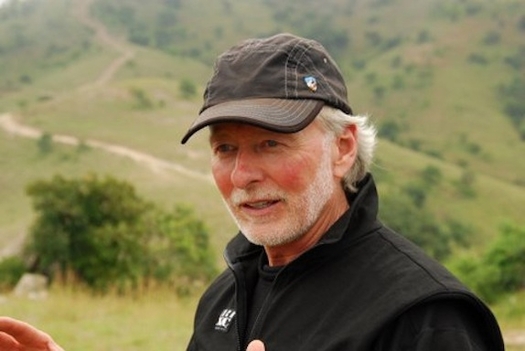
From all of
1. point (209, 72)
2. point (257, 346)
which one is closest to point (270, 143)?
point (257, 346)

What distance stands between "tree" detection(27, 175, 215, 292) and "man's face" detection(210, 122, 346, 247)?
11.3 meters

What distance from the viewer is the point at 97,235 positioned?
15.0 metres

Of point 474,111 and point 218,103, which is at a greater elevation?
point 218,103

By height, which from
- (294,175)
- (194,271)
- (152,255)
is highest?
(294,175)

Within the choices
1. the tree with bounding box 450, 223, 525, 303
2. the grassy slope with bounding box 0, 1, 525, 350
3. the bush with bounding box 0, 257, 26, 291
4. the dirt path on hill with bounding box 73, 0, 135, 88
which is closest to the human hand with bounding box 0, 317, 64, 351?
the grassy slope with bounding box 0, 1, 525, 350

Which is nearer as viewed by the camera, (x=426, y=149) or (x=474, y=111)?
(x=426, y=149)

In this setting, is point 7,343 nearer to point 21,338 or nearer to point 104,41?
point 21,338

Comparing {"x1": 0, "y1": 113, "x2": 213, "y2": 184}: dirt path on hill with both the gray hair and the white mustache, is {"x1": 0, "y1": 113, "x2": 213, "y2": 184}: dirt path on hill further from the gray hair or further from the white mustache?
the white mustache

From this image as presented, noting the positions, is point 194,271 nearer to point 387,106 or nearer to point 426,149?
point 426,149

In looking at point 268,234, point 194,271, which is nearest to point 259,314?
point 268,234

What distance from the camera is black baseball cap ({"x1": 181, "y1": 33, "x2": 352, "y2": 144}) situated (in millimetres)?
2023

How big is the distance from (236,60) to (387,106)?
8991 centimetres

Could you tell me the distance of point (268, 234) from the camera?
2.18 metres

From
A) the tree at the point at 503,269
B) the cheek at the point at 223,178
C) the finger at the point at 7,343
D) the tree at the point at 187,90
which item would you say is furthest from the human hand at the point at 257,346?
the tree at the point at 187,90
